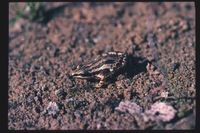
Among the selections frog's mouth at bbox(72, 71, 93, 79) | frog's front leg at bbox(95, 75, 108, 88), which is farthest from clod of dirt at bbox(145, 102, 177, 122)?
frog's mouth at bbox(72, 71, 93, 79)

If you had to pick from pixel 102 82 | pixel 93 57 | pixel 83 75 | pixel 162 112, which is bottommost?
pixel 162 112

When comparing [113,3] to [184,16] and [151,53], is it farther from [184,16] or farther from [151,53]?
[151,53]

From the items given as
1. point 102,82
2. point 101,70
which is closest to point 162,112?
point 102,82

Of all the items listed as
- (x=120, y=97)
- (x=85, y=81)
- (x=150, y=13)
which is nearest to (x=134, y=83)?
(x=120, y=97)

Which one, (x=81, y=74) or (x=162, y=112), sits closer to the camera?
(x=162, y=112)

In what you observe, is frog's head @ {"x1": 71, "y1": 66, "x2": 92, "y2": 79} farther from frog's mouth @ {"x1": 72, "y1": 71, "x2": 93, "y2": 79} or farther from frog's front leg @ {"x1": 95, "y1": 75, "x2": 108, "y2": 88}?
frog's front leg @ {"x1": 95, "y1": 75, "x2": 108, "y2": 88}

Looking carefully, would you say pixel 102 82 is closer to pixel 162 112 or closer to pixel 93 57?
pixel 93 57
